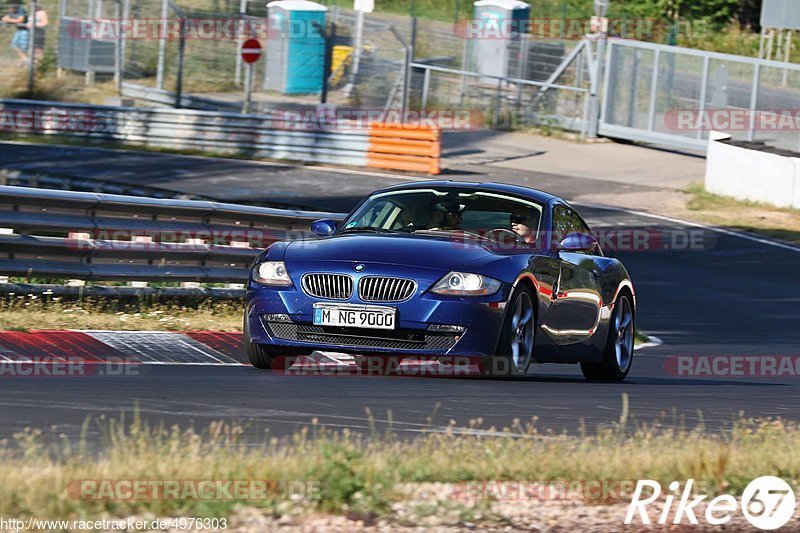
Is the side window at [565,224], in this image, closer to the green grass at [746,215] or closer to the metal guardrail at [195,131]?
the green grass at [746,215]

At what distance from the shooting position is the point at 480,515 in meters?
5.26

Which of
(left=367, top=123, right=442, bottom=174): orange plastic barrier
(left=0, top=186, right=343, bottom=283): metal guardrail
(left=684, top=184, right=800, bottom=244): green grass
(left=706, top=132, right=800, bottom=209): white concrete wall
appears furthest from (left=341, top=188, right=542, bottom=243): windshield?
(left=367, top=123, right=442, bottom=174): orange plastic barrier

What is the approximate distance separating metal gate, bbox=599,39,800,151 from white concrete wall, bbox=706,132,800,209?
7.86ft

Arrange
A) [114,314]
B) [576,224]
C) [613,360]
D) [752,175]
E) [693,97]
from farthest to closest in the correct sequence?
[693,97]
[752,175]
[114,314]
[576,224]
[613,360]

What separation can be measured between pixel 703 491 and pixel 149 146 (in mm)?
27203

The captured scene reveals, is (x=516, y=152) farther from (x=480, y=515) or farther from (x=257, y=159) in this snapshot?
(x=480, y=515)

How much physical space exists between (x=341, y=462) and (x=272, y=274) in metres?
3.91

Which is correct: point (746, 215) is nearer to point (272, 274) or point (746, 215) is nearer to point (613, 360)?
point (613, 360)

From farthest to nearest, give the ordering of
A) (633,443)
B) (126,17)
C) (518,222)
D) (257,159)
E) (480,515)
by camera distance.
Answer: (126,17) → (257,159) → (518,222) → (633,443) → (480,515)

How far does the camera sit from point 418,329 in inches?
349

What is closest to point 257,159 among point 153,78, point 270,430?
point 153,78

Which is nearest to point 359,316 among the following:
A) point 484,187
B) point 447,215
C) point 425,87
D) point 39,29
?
point 447,215

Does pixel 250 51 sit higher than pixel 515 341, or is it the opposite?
pixel 250 51

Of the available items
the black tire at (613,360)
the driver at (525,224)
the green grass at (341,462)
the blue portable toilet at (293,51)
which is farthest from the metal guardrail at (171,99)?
the green grass at (341,462)
